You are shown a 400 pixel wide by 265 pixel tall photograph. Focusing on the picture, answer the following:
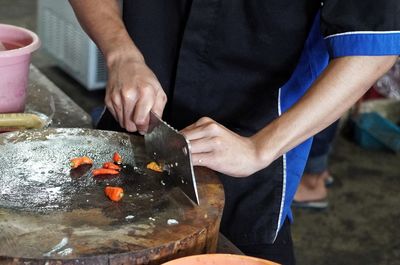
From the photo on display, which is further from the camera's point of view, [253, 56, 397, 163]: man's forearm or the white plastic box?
the white plastic box

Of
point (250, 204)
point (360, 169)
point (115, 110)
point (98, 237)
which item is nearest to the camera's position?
point (98, 237)

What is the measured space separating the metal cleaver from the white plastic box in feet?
8.74

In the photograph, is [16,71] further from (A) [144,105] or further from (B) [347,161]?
(B) [347,161]

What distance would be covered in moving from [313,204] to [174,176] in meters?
2.17

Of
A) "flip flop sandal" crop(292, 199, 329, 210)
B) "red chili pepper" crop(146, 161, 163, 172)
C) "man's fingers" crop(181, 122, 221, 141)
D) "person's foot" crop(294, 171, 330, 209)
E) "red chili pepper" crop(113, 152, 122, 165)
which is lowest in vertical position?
"flip flop sandal" crop(292, 199, 329, 210)

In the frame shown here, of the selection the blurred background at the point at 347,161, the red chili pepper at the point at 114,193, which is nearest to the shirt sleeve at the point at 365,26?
the red chili pepper at the point at 114,193

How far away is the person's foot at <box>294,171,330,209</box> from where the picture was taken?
3.45 meters

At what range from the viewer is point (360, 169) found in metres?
3.87

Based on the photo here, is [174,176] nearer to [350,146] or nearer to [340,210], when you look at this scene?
[340,210]

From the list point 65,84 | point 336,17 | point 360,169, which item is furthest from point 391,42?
point 65,84

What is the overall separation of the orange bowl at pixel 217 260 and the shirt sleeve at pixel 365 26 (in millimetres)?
446

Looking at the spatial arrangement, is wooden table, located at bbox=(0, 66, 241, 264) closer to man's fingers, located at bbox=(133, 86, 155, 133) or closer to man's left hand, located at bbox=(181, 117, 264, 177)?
man's left hand, located at bbox=(181, 117, 264, 177)

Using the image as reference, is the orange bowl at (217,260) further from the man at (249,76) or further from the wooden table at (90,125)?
the man at (249,76)

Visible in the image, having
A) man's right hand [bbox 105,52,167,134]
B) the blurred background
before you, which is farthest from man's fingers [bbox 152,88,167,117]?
the blurred background
